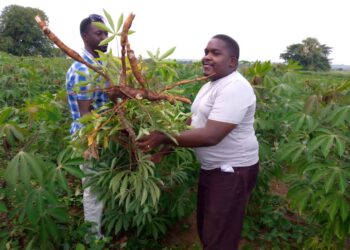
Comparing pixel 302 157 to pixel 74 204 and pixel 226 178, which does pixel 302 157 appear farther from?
pixel 74 204

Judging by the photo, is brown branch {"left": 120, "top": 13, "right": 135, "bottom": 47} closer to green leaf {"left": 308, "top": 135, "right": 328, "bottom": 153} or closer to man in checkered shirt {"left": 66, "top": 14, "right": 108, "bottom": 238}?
man in checkered shirt {"left": 66, "top": 14, "right": 108, "bottom": 238}

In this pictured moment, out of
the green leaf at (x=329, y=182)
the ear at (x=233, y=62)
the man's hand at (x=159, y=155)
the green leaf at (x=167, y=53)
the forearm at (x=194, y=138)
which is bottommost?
the green leaf at (x=329, y=182)

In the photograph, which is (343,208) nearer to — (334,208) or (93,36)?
(334,208)

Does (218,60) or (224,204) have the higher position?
→ (218,60)

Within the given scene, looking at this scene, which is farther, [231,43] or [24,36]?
[24,36]

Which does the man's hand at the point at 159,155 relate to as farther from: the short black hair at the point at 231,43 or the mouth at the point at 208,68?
the short black hair at the point at 231,43

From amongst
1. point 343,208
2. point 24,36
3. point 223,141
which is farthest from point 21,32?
point 343,208

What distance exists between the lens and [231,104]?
159cm

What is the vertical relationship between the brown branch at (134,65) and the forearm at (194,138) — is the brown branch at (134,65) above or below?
above

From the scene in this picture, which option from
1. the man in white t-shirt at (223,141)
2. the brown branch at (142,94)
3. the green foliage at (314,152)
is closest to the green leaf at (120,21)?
the brown branch at (142,94)

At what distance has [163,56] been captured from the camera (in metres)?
1.60

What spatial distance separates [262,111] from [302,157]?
0.56 metres

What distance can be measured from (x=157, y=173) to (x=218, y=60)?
0.67 metres

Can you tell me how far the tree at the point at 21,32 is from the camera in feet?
118
